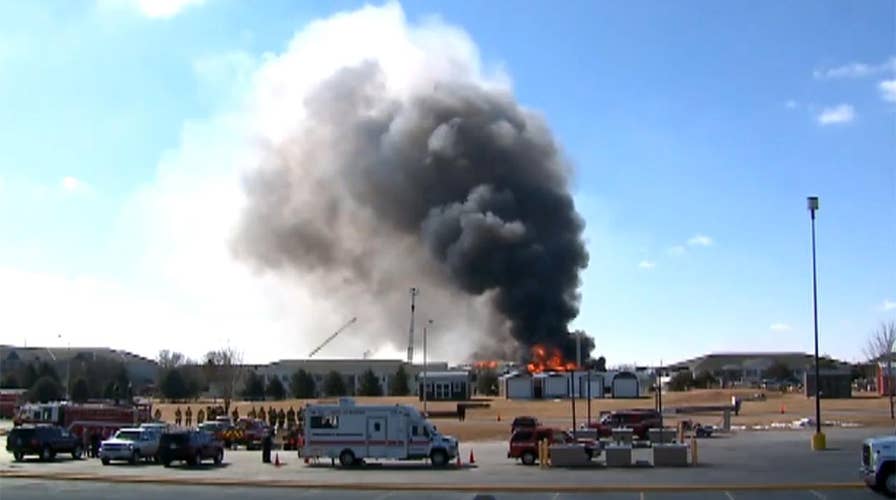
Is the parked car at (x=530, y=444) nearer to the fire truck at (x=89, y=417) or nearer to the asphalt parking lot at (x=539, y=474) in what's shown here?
the asphalt parking lot at (x=539, y=474)

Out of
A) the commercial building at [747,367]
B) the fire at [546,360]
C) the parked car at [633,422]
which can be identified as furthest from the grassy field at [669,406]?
the commercial building at [747,367]

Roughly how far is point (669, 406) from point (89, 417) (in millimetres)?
46136

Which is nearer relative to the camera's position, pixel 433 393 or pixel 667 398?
pixel 667 398

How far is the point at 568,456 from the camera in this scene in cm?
3241

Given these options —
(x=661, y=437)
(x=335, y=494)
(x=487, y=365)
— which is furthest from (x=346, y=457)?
(x=487, y=365)

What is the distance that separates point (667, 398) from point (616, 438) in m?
54.3

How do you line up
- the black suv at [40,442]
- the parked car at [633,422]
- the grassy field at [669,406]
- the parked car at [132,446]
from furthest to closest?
the grassy field at [669,406], the parked car at [633,422], the black suv at [40,442], the parked car at [132,446]

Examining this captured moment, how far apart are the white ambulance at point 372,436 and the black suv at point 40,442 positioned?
10.2 m

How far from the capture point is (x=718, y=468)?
100ft

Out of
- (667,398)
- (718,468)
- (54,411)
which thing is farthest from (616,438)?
(667,398)

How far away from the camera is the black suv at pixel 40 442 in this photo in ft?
124

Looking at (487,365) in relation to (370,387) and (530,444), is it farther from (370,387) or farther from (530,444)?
(530,444)

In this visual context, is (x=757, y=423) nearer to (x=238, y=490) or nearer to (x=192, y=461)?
(x=192, y=461)

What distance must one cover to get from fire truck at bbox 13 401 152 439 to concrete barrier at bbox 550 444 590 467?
22125 millimetres
